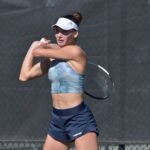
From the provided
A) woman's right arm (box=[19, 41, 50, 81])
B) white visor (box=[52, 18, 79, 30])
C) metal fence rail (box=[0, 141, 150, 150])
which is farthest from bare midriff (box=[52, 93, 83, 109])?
metal fence rail (box=[0, 141, 150, 150])

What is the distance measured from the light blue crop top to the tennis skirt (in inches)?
5.4

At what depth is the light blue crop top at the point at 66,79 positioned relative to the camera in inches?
226

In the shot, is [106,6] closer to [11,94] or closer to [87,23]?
[87,23]

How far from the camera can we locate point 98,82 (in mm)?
6707

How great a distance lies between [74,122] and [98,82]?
1.00 m

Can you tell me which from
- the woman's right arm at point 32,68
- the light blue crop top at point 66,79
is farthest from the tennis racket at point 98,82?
the light blue crop top at point 66,79

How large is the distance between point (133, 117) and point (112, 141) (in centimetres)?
29

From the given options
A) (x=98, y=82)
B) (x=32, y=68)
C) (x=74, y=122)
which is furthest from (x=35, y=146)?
(x=74, y=122)

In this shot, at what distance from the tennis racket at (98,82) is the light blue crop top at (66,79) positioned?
1.87ft

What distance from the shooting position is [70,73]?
5.74 m

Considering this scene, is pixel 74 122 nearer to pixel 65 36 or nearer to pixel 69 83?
pixel 69 83

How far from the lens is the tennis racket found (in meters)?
6.44

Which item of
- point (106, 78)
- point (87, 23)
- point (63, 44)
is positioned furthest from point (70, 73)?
point (87, 23)

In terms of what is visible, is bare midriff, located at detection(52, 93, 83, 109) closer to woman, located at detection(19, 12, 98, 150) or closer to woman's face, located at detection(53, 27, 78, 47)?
woman, located at detection(19, 12, 98, 150)
